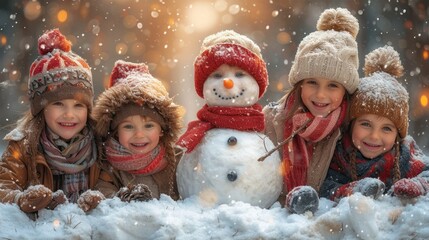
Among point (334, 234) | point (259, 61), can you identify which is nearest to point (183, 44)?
point (259, 61)

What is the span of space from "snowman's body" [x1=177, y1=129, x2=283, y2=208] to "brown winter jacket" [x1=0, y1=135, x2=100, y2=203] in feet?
2.33

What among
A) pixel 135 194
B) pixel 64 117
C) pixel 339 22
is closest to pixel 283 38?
pixel 339 22

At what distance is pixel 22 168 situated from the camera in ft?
9.59

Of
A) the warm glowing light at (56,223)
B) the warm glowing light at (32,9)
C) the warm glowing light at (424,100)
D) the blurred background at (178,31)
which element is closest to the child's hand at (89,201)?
the warm glowing light at (56,223)

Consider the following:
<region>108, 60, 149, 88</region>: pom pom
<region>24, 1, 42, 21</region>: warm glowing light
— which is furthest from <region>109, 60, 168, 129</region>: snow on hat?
<region>24, 1, 42, 21</region>: warm glowing light

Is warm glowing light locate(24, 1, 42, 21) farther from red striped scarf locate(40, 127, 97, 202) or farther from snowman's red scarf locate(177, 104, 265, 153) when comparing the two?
snowman's red scarf locate(177, 104, 265, 153)

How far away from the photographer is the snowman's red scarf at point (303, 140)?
308 cm

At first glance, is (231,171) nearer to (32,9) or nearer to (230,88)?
(230,88)

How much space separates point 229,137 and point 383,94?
860 mm

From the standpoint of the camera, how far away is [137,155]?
3.08m

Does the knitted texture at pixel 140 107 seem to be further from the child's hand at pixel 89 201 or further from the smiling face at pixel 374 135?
the smiling face at pixel 374 135

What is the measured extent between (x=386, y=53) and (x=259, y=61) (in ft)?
2.52

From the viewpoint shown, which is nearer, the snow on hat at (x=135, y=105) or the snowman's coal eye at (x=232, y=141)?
the snowman's coal eye at (x=232, y=141)

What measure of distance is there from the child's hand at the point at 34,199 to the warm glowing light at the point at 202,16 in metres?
3.66
